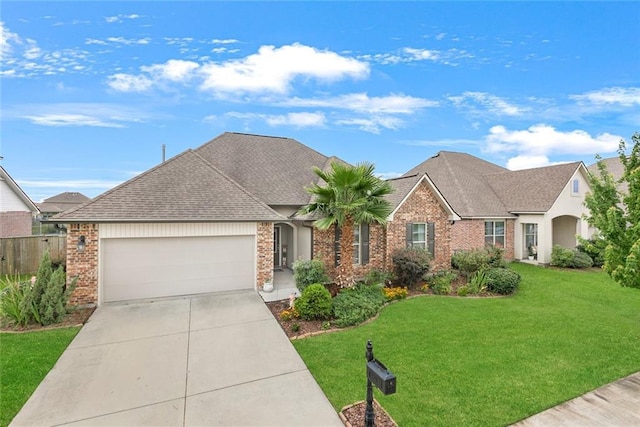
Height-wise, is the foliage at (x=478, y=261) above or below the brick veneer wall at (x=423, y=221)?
below

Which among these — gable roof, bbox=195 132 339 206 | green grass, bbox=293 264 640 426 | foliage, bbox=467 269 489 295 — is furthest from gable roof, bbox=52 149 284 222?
foliage, bbox=467 269 489 295

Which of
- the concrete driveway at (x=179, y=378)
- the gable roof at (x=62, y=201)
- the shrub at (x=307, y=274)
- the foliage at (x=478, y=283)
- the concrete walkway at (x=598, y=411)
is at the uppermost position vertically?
the gable roof at (x=62, y=201)

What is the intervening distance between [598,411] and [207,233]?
400 inches

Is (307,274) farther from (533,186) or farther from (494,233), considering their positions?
(533,186)

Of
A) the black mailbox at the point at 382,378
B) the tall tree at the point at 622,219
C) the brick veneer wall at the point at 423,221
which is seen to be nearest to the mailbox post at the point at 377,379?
the black mailbox at the point at 382,378

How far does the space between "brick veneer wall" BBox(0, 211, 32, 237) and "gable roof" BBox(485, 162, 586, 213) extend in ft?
96.2

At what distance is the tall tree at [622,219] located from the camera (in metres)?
6.24

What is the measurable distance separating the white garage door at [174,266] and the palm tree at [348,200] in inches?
124

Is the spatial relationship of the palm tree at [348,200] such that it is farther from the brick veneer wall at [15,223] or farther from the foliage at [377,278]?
the brick veneer wall at [15,223]

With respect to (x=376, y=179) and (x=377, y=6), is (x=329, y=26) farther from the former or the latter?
(x=376, y=179)

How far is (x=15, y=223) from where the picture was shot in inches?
671

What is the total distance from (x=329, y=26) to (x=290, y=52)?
→ 205cm

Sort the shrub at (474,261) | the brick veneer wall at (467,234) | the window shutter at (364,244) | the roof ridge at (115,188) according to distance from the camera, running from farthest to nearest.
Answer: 1. the brick veneer wall at (467,234)
2. the window shutter at (364,244)
3. the shrub at (474,261)
4. the roof ridge at (115,188)

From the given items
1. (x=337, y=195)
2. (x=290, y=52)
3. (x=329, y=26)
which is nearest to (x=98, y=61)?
(x=290, y=52)
